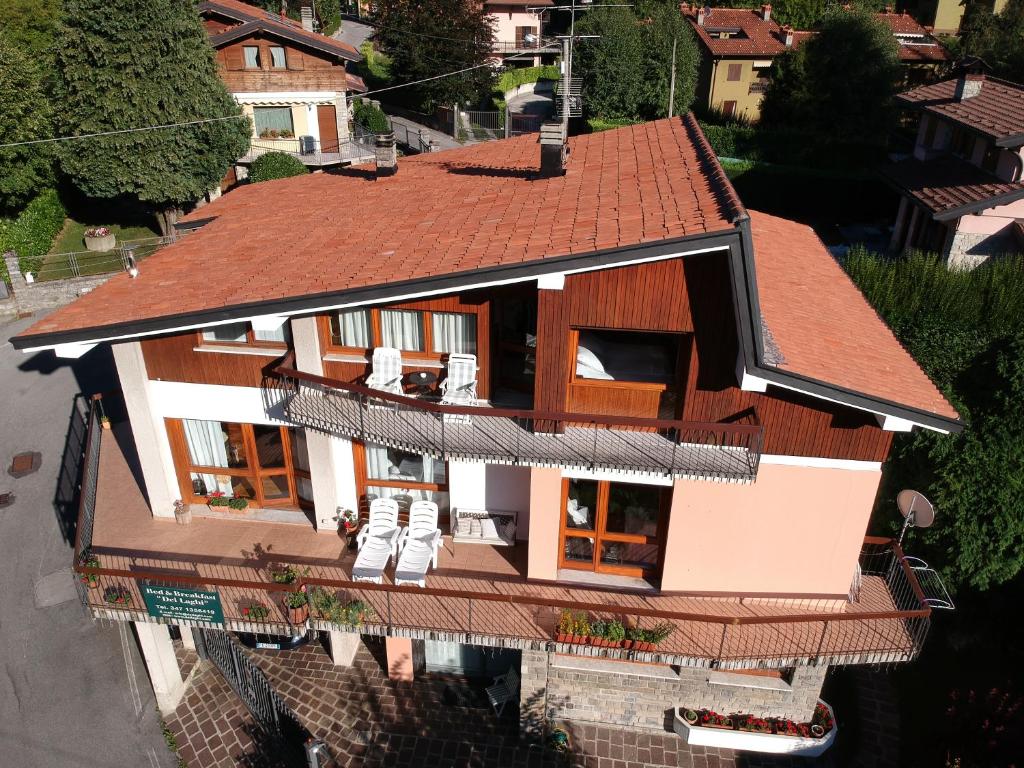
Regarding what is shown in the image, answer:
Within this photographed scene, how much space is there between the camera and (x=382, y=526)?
14.9 m

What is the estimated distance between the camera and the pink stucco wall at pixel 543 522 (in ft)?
43.9

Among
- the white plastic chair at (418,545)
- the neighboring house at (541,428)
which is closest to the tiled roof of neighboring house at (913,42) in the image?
the neighboring house at (541,428)

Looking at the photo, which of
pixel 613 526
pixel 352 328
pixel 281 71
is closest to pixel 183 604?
pixel 352 328

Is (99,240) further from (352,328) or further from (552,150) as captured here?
(552,150)

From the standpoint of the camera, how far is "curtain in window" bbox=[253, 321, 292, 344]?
14.1m

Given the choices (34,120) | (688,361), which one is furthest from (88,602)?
(34,120)

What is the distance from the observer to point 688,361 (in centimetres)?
1224

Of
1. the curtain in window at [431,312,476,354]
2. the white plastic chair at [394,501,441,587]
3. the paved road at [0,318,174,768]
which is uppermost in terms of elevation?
the curtain in window at [431,312,476,354]

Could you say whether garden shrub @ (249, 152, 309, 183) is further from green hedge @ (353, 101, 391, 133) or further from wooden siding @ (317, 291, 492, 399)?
wooden siding @ (317, 291, 492, 399)

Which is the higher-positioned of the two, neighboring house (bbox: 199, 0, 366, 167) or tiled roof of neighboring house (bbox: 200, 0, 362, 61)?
tiled roof of neighboring house (bbox: 200, 0, 362, 61)

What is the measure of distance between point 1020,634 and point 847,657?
573 centimetres

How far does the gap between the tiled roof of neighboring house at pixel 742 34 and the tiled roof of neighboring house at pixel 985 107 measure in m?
22.2

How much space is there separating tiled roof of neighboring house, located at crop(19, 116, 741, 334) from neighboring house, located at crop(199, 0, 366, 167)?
2551cm

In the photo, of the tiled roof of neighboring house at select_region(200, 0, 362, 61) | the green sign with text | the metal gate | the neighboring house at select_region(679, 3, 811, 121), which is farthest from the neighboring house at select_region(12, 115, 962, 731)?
the neighboring house at select_region(679, 3, 811, 121)
